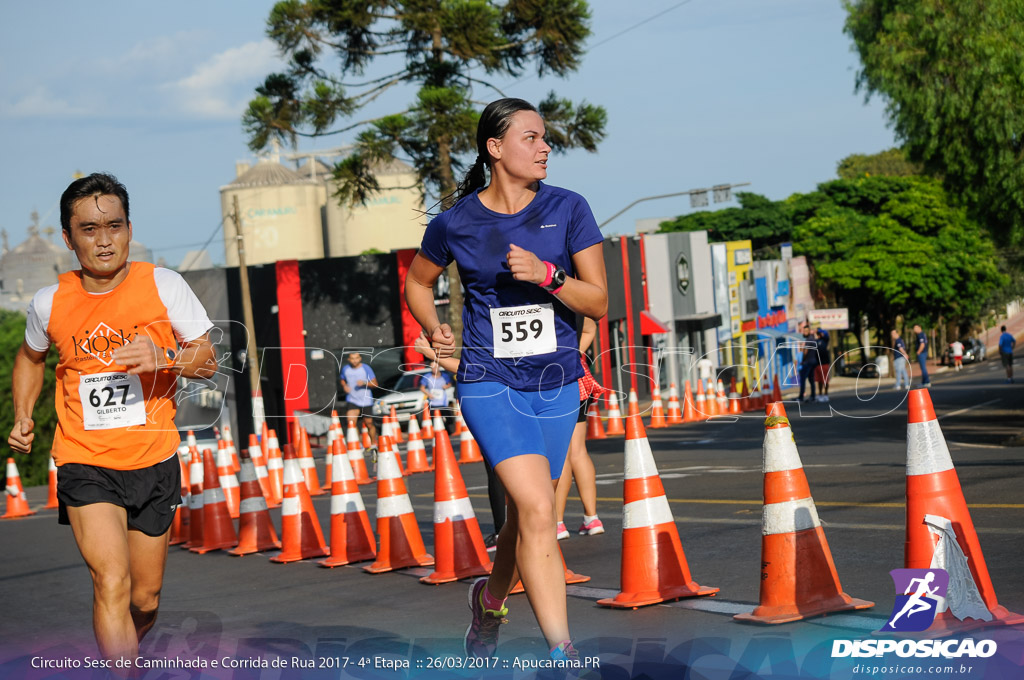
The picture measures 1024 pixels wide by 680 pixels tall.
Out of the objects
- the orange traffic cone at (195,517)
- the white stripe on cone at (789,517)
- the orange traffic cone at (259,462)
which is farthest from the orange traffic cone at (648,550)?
the orange traffic cone at (259,462)

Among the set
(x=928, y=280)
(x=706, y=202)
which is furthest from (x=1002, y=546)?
(x=928, y=280)

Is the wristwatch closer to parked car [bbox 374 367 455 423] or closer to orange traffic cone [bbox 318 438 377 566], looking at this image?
orange traffic cone [bbox 318 438 377 566]

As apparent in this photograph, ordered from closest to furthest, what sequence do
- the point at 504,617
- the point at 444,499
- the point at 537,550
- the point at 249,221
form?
the point at 537,550 < the point at 504,617 < the point at 444,499 < the point at 249,221

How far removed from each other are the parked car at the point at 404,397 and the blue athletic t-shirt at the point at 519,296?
60.9 ft

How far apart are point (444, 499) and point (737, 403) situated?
19.6 metres

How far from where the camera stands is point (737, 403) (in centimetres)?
2619

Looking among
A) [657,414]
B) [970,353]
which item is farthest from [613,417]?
[970,353]

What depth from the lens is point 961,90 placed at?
2002cm

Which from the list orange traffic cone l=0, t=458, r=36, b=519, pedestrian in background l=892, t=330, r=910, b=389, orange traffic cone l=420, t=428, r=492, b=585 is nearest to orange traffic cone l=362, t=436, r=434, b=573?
orange traffic cone l=420, t=428, r=492, b=585

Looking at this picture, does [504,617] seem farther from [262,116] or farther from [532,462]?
[262,116]

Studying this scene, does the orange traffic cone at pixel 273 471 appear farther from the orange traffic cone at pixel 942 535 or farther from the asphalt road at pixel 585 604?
the orange traffic cone at pixel 942 535

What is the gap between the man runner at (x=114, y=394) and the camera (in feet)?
14.0

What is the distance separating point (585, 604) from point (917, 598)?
76.0 inches

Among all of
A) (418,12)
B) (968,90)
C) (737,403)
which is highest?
(418,12)
